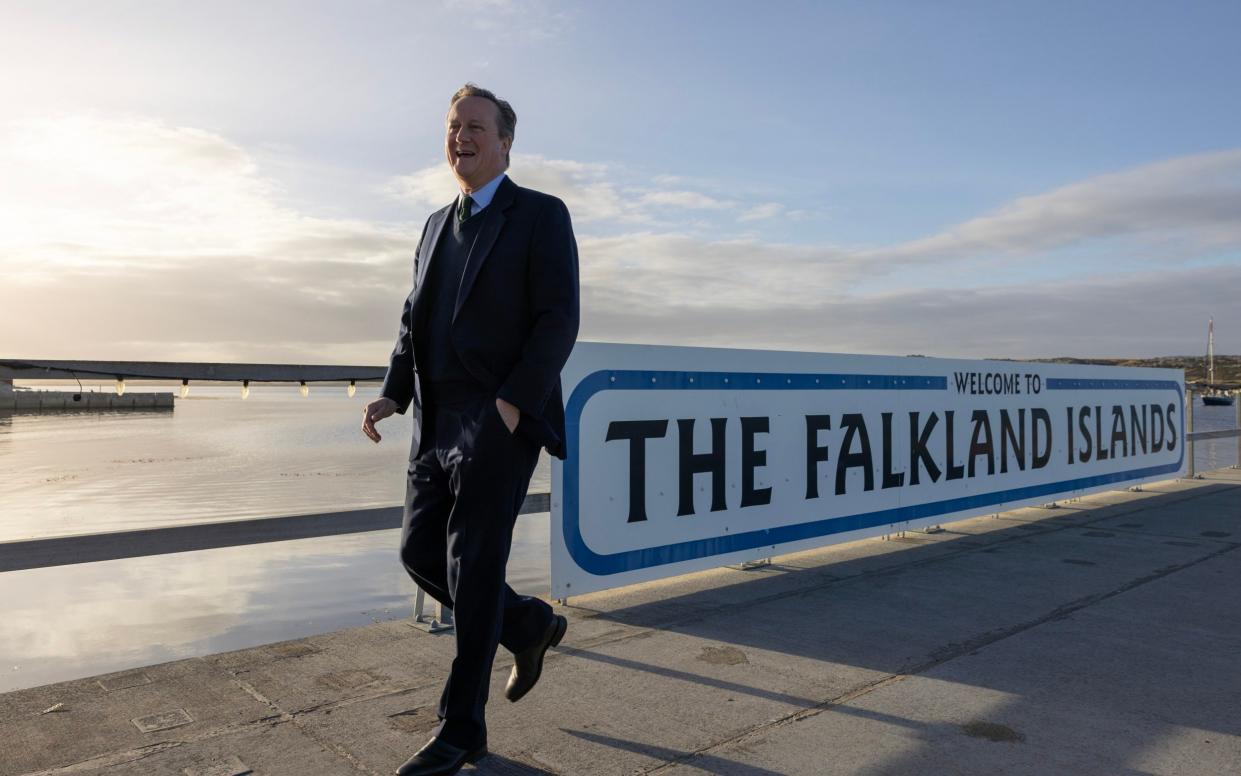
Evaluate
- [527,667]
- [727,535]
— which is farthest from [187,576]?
[527,667]

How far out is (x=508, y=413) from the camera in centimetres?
241

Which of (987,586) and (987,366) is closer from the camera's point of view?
(987,586)

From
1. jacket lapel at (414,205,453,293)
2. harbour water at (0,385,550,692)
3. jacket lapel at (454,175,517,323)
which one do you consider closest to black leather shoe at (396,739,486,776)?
jacket lapel at (454,175,517,323)

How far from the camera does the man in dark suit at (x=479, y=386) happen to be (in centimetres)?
245

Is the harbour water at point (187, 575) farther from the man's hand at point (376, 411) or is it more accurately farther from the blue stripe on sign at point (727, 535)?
the man's hand at point (376, 411)

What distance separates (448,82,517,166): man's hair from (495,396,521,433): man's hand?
2.53ft

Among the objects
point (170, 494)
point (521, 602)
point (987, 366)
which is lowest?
point (170, 494)

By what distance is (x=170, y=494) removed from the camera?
1106 centimetres

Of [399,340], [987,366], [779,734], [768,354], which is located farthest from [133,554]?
[987,366]

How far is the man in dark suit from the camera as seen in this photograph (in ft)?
8.03

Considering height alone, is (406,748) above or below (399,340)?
below

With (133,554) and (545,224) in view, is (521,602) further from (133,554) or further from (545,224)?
(133,554)

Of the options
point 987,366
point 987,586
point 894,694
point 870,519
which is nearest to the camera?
point 894,694

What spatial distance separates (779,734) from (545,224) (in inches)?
66.3
